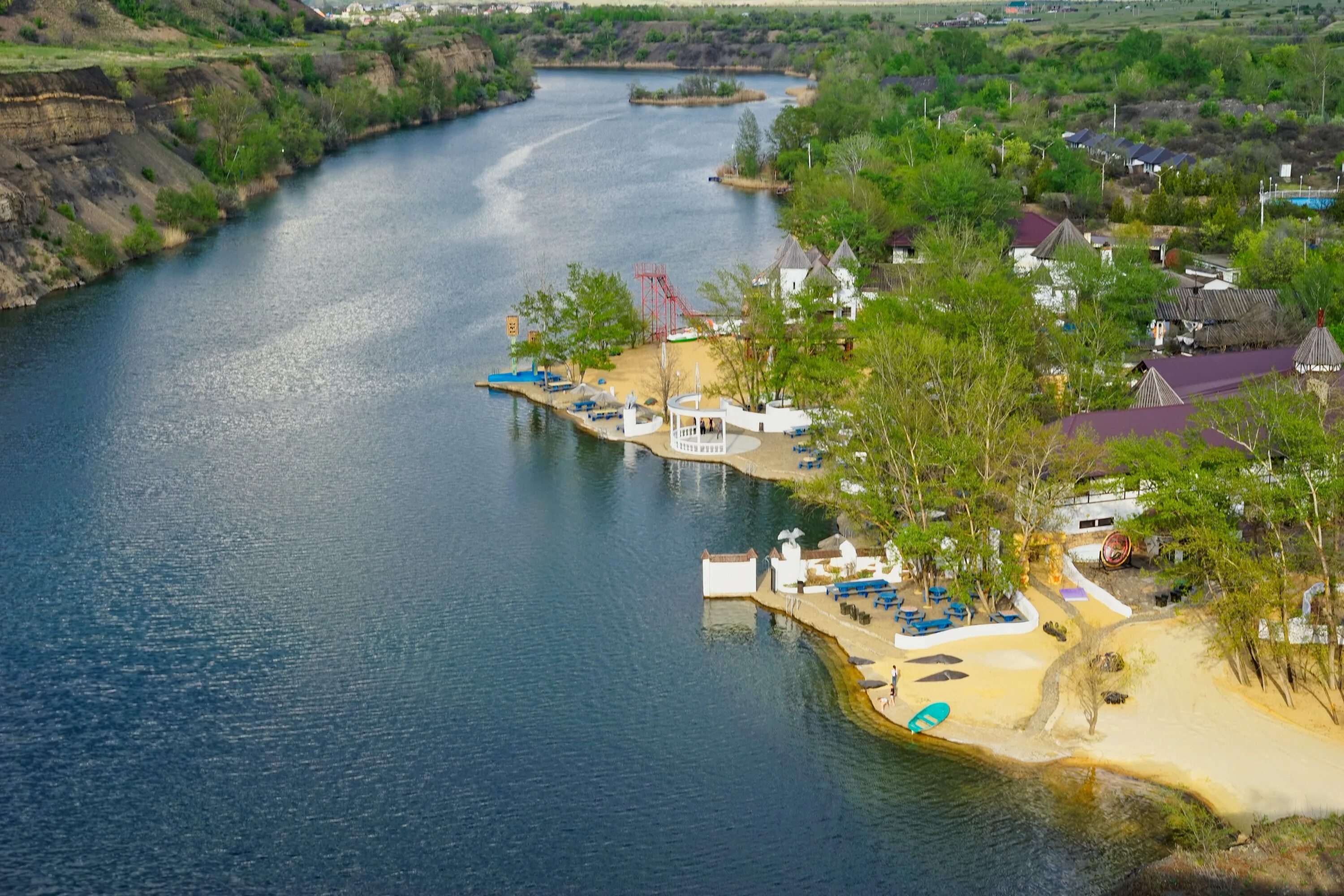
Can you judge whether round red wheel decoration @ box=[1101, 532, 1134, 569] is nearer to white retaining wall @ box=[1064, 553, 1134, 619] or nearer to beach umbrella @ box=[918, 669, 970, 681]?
white retaining wall @ box=[1064, 553, 1134, 619]

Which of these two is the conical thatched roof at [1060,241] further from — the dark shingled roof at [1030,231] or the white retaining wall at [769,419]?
the white retaining wall at [769,419]

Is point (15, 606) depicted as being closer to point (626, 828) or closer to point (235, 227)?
point (626, 828)

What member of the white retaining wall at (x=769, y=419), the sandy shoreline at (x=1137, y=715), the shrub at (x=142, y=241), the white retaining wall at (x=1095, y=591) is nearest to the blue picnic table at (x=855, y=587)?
the sandy shoreline at (x=1137, y=715)

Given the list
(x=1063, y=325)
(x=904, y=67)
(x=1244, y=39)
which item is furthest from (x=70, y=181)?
(x=1244, y=39)

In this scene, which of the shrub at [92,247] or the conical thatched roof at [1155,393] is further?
the shrub at [92,247]

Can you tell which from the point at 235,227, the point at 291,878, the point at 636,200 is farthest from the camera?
the point at 636,200
